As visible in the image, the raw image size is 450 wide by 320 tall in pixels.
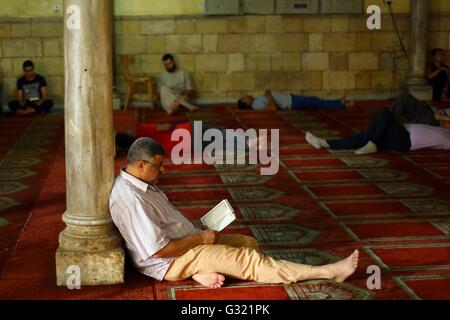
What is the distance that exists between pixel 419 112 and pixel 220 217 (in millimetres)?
4735

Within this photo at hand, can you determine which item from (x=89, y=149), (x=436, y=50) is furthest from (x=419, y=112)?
(x=89, y=149)

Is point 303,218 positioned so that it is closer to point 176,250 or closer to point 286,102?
point 176,250

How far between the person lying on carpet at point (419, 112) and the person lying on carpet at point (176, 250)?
4.47 meters

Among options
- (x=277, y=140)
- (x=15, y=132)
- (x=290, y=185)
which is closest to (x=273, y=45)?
(x=277, y=140)

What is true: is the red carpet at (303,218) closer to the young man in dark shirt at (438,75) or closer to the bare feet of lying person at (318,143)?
the bare feet of lying person at (318,143)

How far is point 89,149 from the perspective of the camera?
4.41 metres

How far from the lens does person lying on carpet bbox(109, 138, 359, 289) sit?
14.2 feet

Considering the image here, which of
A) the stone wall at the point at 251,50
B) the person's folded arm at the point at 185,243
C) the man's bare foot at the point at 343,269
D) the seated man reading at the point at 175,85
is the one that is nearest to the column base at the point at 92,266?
the person's folded arm at the point at 185,243

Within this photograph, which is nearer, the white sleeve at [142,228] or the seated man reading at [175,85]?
the white sleeve at [142,228]

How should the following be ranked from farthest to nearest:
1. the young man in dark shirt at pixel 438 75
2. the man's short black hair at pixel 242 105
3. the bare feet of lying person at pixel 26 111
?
1. the young man in dark shirt at pixel 438 75
2. the man's short black hair at pixel 242 105
3. the bare feet of lying person at pixel 26 111

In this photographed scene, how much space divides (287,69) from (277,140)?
10.9ft

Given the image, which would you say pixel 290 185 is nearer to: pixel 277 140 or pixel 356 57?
pixel 277 140

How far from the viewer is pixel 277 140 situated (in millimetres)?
9117

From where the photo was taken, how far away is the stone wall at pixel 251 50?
11727 mm
